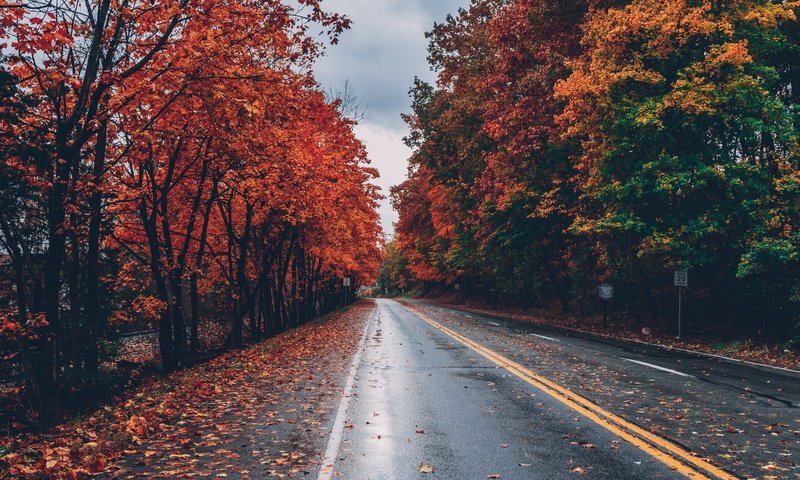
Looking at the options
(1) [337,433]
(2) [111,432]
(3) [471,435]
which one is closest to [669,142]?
(3) [471,435]

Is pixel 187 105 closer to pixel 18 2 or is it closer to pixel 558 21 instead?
pixel 18 2

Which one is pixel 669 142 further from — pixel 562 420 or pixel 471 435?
pixel 471 435

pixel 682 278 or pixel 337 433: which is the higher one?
pixel 682 278

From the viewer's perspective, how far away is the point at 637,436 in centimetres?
654

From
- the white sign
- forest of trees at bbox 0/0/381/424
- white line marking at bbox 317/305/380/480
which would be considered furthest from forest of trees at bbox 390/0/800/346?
white line marking at bbox 317/305/380/480

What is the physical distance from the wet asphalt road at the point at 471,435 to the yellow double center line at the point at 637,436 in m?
0.15

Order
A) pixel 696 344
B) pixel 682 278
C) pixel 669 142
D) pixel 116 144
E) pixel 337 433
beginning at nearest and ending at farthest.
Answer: pixel 337 433 → pixel 116 144 → pixel 669 142 → pixel 696 344 → pixel 682 278

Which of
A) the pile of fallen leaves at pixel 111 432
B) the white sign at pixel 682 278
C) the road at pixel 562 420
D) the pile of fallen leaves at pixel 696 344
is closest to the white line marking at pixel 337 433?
the road at pixel 562 420

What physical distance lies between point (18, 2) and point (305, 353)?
10.1 m

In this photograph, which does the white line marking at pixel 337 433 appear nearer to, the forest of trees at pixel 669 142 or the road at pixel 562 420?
the road at pixel 562 420

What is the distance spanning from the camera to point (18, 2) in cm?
779

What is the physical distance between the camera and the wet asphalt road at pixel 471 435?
213 inches

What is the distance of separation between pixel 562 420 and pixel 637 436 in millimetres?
1004

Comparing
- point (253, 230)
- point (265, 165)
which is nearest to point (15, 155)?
point (265, 165)
